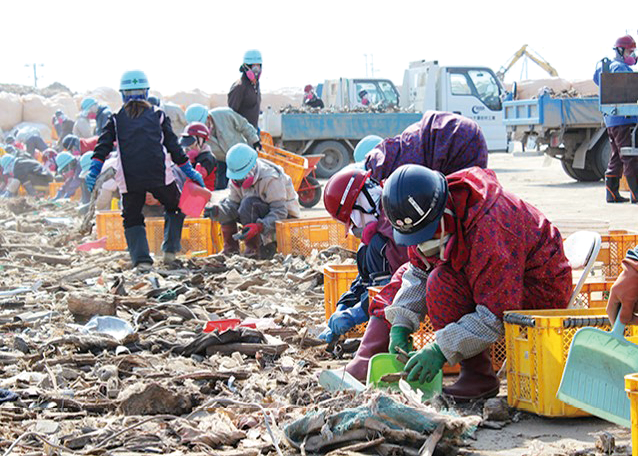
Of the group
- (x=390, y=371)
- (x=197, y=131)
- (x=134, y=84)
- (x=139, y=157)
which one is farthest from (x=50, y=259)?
(x=390, y=371)

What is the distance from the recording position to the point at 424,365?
12.8 feet

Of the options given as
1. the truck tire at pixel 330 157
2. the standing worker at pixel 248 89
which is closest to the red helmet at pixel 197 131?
the standing worker at pixel 248 89

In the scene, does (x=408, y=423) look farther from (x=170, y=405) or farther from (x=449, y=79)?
(x=449, y=79)

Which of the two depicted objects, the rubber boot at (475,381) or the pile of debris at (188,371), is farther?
the rubber boot at (475,381)

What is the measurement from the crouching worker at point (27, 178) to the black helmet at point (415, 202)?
18.0 meters

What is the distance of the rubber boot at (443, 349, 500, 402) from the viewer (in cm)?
419

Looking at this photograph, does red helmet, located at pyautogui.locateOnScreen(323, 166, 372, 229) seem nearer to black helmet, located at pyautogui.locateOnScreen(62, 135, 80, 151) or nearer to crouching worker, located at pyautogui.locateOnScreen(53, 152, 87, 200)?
crouching worker, located at pyautogui.locateOnScreen(53, 152, 87, 200)

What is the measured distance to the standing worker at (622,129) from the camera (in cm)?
1222

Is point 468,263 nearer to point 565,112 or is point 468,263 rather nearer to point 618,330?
point 618,330

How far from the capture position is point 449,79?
23.4 meters

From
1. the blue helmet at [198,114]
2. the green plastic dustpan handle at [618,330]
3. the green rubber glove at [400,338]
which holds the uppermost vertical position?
the blue helmet at [198,114]

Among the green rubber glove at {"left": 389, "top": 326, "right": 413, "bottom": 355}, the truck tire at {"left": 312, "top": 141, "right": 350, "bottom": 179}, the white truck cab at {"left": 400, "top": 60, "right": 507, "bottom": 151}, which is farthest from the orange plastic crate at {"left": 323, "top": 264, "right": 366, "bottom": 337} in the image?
the white truck cab at {"left": 400, "top": 60, "right": 507, "bottom": 151}

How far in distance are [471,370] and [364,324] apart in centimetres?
137

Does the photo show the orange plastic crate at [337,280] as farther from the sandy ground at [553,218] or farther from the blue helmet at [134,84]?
the blue helmet at [134,84]
